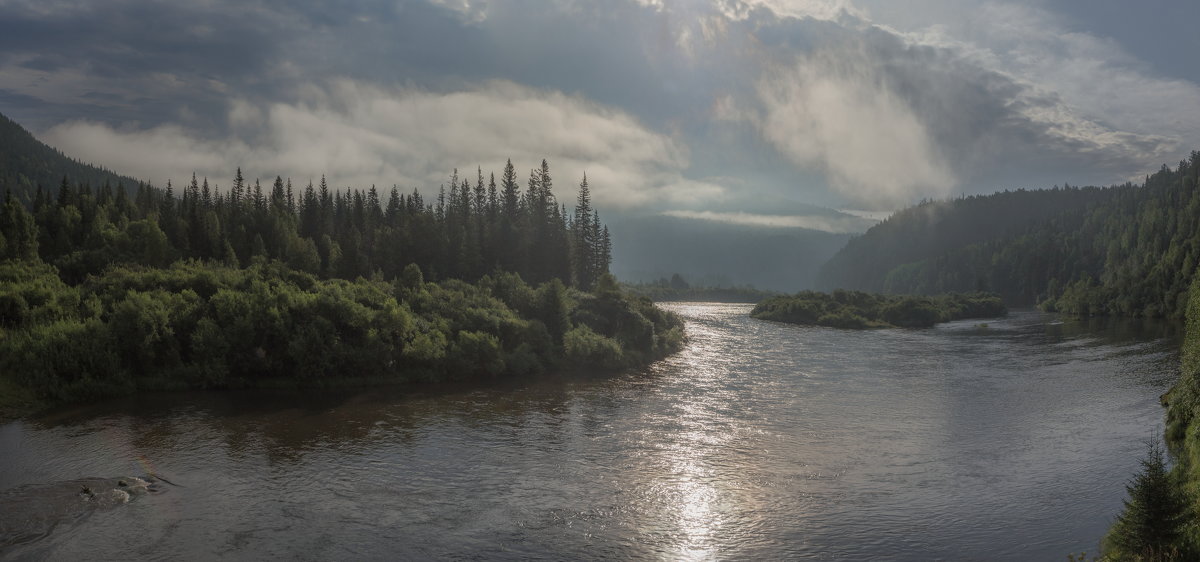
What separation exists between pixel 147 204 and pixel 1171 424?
17938cm

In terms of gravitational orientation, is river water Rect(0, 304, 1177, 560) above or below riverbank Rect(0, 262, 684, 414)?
below

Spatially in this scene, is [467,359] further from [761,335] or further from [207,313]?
[761,335]

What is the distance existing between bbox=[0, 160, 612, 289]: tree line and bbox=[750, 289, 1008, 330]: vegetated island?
39.7 m

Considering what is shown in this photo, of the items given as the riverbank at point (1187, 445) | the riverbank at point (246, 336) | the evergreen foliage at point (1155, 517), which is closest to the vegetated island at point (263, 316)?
the riverbank at point (246, 336)

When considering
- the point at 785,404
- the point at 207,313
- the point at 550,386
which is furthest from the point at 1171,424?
the point at 207,313

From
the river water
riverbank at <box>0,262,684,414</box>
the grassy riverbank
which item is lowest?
the river water

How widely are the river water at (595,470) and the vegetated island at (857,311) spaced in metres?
68.9

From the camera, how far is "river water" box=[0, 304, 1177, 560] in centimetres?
2589

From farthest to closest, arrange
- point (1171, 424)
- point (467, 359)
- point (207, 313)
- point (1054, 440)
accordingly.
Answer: point (467, 359) < point (207, 313) < point (1054, 440) < point (1171, 424)

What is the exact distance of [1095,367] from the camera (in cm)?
6788

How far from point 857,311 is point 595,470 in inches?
4497

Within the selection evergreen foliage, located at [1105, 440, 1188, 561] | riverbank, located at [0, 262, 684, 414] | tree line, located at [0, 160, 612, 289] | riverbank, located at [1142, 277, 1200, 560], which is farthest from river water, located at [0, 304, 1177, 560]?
tree line, located at [0, 160, 612, 289]

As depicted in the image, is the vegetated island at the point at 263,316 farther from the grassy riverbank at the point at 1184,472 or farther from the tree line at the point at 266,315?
the grassy riverbank at the point at 1184,472

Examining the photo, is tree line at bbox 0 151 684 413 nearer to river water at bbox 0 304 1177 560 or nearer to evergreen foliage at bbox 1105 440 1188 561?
river water at bbox 0 304 1177 560
